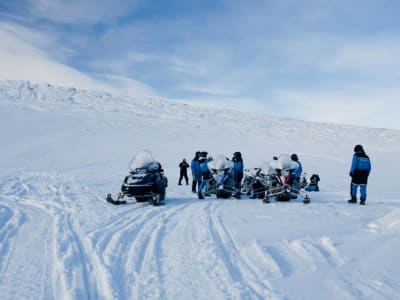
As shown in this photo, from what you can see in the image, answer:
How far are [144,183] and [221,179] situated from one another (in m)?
2.85

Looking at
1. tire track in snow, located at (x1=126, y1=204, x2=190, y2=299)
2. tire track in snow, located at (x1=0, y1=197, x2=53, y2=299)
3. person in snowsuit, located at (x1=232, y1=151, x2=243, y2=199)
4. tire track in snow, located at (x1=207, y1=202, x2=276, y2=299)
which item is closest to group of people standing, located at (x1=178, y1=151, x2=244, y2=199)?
person in snowsuit, located at (x1=232, y1=151, x2=243, y2=199)

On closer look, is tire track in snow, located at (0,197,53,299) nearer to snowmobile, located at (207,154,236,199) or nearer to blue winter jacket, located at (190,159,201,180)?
snowmobile, located at (207,154,236,199)

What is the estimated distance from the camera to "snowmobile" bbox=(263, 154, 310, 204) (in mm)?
11634

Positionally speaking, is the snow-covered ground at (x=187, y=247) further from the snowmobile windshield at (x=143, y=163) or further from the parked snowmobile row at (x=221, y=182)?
the snowmobile windshield at (x=143, y=163)

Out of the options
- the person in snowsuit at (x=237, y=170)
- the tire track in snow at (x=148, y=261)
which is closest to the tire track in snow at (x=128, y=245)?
the tire track in snow at (x=148, y=261)

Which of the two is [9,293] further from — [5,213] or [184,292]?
[5,213]

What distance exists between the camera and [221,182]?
1245cm

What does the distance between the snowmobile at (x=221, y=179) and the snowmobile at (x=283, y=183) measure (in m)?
1.30

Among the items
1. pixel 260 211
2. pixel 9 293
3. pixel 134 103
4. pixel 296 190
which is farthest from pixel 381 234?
pixel 134 103

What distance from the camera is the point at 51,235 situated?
6473mm

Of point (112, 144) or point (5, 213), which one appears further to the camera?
point (112, 144)

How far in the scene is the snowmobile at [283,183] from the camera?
11.6 metres

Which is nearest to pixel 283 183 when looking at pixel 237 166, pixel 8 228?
pixel 237 166

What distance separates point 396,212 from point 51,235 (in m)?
6.54
